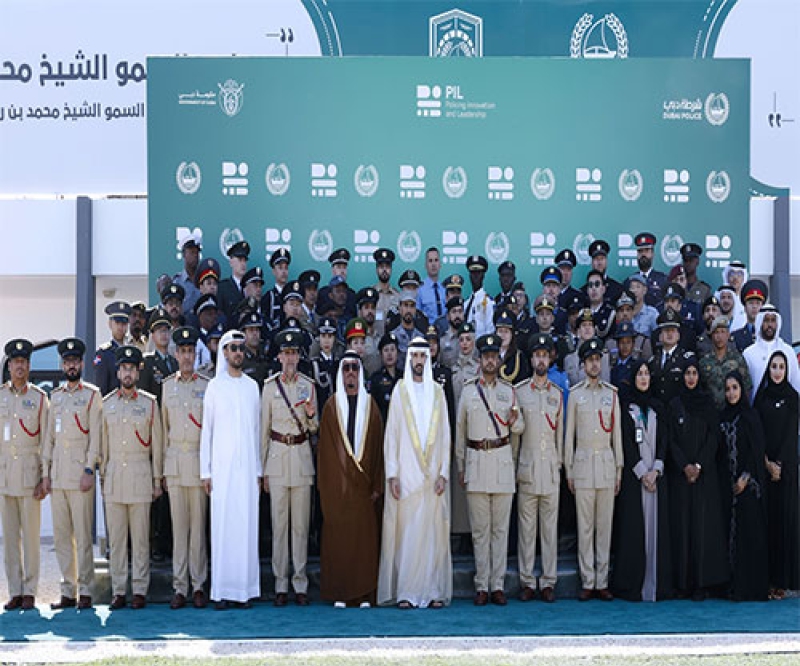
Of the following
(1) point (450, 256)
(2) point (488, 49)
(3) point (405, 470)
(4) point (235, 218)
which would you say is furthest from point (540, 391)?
(2) point (488, 49)

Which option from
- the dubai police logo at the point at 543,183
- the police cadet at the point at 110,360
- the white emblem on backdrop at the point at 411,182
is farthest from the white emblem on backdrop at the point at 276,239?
the dubai police logo at the point at 543,183

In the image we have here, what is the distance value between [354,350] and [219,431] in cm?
116

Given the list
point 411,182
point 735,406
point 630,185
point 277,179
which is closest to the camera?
point 735,406

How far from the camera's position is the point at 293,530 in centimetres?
880

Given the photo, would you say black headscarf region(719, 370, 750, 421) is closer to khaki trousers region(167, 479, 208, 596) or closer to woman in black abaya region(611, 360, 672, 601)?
woman in black abaya region(611, 360, 672, 601)

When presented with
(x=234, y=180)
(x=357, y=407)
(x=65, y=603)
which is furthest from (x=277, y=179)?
(x=65, y=603)

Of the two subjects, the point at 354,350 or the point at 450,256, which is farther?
the point at 450,256

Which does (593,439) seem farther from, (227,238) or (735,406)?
(227,238)

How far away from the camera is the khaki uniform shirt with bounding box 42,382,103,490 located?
28.3 feet

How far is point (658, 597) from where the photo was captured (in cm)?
898

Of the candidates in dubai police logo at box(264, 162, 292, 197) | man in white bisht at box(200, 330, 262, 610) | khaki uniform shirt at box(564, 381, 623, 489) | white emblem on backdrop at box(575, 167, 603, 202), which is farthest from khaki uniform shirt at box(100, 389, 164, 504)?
white emblem on backdrop at box(575, 167, 603, 202)

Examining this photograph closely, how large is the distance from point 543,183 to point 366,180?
1635 mm

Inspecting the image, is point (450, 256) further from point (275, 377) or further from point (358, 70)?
point (275, 377)

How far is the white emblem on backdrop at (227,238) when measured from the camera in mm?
11523
